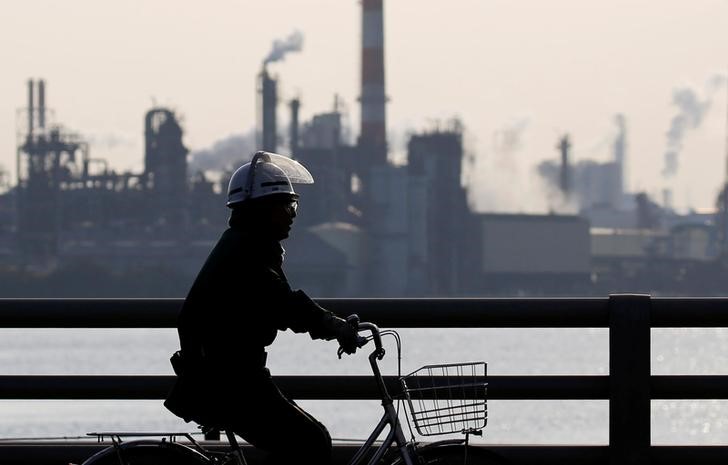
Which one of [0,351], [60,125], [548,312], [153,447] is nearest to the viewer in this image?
[153,447]

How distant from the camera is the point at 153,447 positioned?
4453mm

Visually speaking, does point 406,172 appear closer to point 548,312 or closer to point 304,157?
point 304,157

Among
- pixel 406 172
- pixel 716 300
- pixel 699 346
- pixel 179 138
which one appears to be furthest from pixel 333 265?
pixel 716 300

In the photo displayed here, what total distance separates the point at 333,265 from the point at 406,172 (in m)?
8.54

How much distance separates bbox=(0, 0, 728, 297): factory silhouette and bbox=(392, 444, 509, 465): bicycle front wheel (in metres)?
89.1

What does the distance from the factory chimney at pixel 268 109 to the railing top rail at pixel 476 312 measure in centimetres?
9046

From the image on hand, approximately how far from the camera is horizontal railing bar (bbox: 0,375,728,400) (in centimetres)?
575

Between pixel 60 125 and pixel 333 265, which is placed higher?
pixel 60 125

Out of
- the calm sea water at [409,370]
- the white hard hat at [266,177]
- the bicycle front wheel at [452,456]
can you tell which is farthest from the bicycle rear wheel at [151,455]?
the white hard hat at [266,177]

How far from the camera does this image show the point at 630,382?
582 centimetres

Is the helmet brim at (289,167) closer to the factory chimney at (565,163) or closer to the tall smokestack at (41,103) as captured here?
the tall smokestack at (41,103)

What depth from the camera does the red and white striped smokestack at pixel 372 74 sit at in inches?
3703

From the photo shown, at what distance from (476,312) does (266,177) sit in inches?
61.3

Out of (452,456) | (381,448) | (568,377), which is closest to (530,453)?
(568,377)
